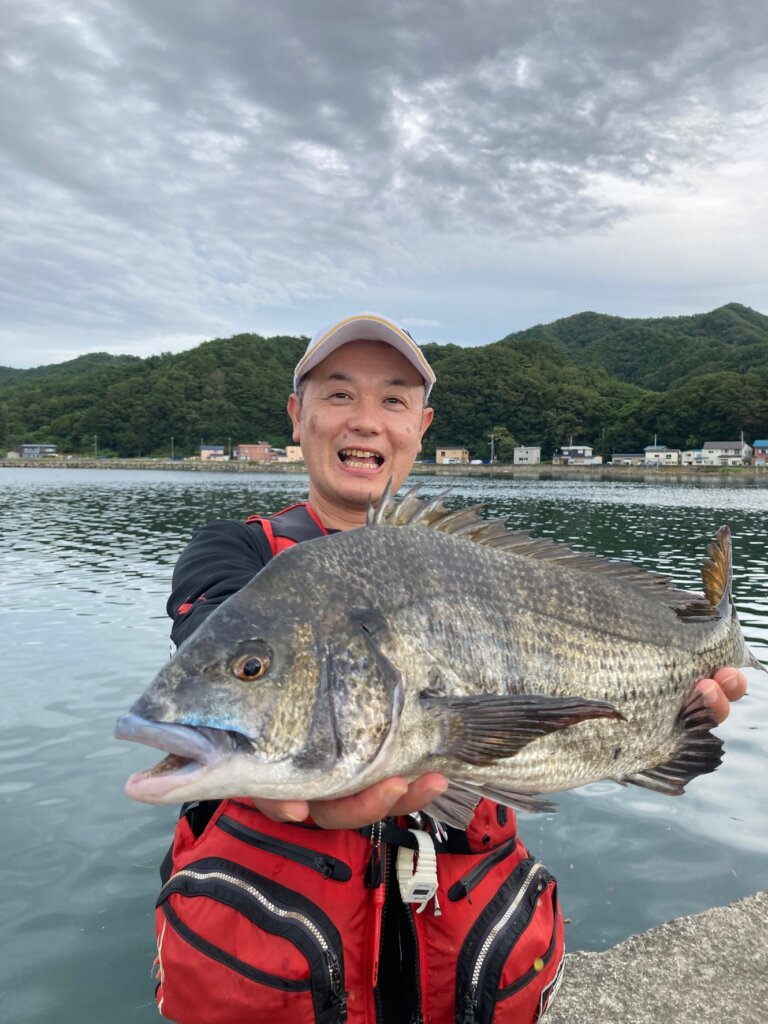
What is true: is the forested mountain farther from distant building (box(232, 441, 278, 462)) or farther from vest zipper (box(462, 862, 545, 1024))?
vest zipper (box(462, 862, 545, 1024))

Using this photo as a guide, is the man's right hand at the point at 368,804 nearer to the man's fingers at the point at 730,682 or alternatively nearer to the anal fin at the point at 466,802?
the anal fin at the point at 466,802

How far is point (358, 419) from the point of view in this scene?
3447mm

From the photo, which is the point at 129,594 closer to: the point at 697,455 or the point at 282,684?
the point at 282,684

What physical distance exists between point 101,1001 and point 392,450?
390 cm

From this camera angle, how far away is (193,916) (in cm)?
240

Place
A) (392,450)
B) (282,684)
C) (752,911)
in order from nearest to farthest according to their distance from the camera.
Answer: (282,684) → (392,450) → (752,911)

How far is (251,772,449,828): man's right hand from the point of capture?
6.82 feet

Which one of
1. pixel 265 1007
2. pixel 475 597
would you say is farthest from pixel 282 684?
pixel 265 1007

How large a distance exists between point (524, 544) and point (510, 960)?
Result: 61.3 inches

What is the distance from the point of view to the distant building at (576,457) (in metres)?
128

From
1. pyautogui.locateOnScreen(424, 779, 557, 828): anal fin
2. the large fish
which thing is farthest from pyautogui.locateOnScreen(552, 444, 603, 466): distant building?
pyautogui.locateOnScreen(424, 779, 557, 828): anal fin

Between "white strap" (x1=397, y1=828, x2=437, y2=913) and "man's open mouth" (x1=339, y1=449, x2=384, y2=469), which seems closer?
"white strap" (x1=397, y1=828, x2=437, y2=913)

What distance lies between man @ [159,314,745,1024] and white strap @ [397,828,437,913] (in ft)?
0.05

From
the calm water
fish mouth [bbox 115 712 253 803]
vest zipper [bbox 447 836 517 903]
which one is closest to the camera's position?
fish mouth [bbox 115 712 253 803]
